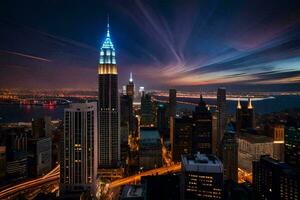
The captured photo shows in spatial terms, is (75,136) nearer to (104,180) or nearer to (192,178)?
(104,180)

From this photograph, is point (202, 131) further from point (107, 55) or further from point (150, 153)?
point (107, 55)

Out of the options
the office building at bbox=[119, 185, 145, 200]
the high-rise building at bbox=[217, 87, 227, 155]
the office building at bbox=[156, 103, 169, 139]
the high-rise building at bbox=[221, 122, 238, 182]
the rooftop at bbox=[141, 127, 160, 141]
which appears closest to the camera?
the office building at bbox=[119, 185, 145, 200]

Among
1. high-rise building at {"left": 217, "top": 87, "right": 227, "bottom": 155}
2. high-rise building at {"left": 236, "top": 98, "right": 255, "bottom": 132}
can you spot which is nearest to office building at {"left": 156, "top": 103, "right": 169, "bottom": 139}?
high-rise building at {"left": 236, "top": 98, "right": 255, "bottom": 132}

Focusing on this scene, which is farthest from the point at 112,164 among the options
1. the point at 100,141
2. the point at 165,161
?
the point at 165,161

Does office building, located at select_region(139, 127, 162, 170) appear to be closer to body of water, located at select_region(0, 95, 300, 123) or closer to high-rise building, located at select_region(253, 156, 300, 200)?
body of water, located at select_region(0, 95, 300, 123)

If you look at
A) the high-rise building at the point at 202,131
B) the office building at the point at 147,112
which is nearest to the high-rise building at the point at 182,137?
the high-rise building at the point at 202,131

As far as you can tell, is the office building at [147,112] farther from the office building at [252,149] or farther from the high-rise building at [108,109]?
the office building at [252,149]
